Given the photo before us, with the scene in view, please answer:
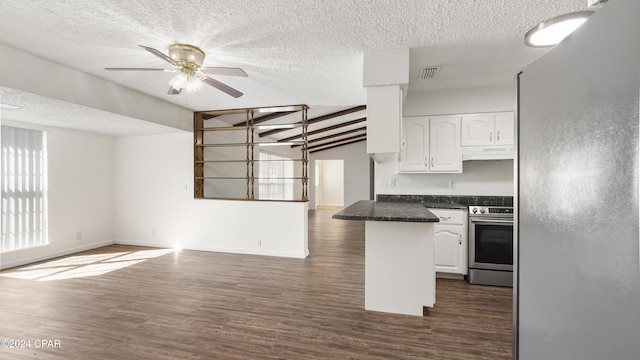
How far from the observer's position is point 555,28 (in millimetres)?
858

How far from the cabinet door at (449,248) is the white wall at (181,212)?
1.96 meters

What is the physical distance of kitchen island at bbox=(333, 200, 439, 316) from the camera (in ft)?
7.94

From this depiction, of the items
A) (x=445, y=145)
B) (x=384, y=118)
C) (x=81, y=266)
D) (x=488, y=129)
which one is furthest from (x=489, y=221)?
(x=81, y=266)

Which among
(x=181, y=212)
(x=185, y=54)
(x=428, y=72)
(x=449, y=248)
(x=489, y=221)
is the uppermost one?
(x=428, y=72)

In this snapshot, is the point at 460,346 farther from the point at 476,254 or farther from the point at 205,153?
the point at 205,153

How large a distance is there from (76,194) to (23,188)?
0.68 metres

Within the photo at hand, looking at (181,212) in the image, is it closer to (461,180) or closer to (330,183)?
(461,180)

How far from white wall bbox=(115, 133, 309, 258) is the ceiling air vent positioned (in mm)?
2445

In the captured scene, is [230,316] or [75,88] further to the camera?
[75,88]

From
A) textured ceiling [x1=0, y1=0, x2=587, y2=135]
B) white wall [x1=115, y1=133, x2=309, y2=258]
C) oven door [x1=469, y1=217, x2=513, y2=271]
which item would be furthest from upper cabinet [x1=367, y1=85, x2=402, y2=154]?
white wall [x1=115, y1=133, x2=309, y2=258]

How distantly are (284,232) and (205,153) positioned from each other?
2175 millimetres

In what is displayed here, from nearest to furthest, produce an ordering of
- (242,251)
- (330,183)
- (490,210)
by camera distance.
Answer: (490,210)
(242,251)
(330,183)

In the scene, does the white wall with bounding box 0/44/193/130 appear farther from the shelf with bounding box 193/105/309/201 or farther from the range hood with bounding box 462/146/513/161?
the range hood with bounding box 462/146/513/161

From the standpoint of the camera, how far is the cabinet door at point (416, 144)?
3705mm
